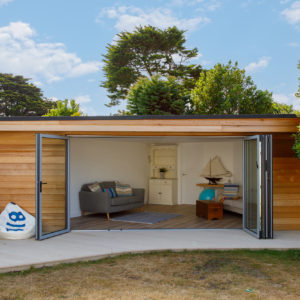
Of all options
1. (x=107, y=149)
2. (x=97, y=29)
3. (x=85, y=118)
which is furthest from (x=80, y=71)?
(x=85, y=118)

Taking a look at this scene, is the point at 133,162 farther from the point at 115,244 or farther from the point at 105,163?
the point at 115,244

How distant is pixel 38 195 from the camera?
256 inches

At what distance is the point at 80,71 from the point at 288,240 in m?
25.4

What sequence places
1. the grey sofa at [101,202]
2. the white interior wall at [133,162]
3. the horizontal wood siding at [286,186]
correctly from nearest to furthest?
the horizontal wood siding at [286,186]
the grey sofa at [101,202]
the white interior wall at [133,162]

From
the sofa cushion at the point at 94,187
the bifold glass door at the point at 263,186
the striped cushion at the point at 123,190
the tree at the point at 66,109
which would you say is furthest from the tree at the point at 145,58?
the bifold glass door at the point at 263,186

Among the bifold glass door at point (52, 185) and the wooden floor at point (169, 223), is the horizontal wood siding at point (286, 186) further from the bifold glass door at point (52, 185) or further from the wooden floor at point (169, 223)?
the bifold glass door at point (52, 185)

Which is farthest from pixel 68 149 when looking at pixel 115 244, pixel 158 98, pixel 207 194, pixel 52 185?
pixel 158 98

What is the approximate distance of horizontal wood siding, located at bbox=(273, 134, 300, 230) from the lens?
7.48 metres

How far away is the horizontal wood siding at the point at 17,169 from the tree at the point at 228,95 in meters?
15.4

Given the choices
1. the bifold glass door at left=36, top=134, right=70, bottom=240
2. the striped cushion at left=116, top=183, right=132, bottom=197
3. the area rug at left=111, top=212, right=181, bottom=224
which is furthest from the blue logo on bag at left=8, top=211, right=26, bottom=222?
the striped cushion at left=116, top=183, right=132, bottom=197

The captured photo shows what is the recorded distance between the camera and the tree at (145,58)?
24531mm

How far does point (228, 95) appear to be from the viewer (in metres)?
21.6

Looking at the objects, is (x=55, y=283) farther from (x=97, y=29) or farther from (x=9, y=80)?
(x=9, y=80)

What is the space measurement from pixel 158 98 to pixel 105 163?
1148 centimetres
